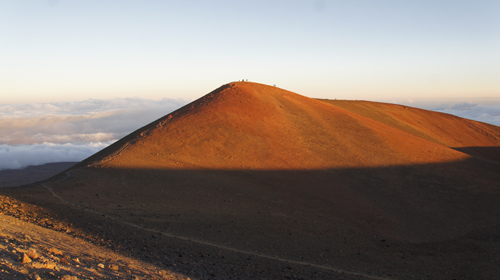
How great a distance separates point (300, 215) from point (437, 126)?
1335 inches

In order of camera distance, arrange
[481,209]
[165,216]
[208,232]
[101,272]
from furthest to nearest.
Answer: [481,209] < [165,216] < [208,232] < [101,272]

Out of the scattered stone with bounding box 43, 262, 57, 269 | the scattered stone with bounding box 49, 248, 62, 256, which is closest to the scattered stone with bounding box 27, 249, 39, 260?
the scattered stone with bounding box 43, 262, 57, 269

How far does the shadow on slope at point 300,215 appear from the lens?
31.4ft

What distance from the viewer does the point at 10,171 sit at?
14100 centimetres

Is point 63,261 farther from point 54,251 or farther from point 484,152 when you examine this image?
point 484,152

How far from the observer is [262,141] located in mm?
19797

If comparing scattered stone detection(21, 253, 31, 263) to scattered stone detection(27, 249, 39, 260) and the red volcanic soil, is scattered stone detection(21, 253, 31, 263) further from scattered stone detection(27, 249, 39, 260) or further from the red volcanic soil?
the red volcanic soil

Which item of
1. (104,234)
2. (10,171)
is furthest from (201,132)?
(10,171)

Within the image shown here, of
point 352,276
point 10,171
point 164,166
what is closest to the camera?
point 352,276

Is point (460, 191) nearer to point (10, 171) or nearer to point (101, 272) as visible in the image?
point (101, 272)

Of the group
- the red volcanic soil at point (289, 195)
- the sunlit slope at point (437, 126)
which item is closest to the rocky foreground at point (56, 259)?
the red volcanic soil at point (289, 195)

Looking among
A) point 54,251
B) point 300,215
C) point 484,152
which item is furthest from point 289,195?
point 484,152

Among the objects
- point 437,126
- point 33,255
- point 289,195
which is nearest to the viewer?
point 33,255

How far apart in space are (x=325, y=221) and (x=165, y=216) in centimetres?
642
